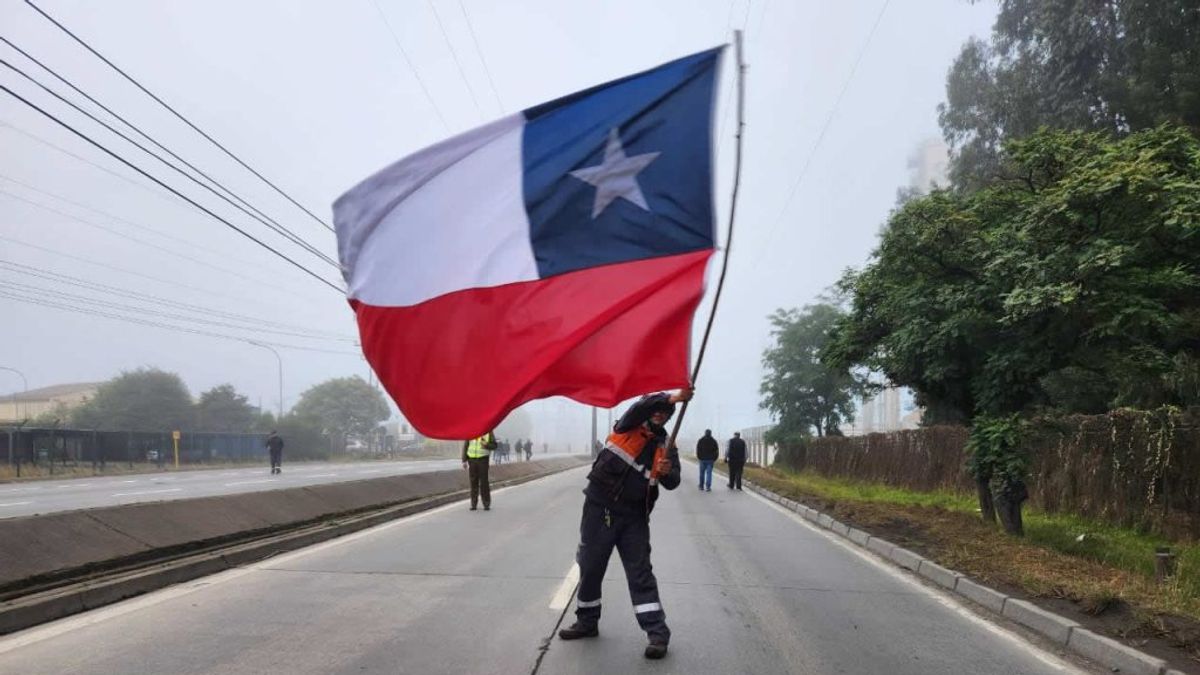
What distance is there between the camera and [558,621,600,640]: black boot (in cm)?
629

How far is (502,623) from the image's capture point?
6781mm

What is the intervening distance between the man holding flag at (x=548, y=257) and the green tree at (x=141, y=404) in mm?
71280

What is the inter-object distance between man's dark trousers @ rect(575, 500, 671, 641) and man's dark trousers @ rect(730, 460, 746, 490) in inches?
823

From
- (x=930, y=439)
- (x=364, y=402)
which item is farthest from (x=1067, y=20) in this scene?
(x=364, y=402)

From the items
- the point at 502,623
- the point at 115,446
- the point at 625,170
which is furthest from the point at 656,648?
the point at 115,446

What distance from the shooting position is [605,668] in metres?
5.60

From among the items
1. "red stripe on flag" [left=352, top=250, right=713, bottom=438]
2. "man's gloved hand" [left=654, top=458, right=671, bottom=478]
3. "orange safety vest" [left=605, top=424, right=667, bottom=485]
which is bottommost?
"man's gloved hand" [left=654, top=458, right=671, bottom=478]

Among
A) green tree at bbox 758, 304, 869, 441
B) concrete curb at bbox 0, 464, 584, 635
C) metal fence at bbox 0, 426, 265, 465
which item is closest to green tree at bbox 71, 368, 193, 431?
metal fence at bbox 0, 426, 265, 465

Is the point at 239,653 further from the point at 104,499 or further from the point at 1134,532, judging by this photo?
the point at 104,499

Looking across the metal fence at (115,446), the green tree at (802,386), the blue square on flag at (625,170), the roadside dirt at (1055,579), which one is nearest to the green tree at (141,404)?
the metal fence at (115,446)

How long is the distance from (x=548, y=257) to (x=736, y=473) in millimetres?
22099

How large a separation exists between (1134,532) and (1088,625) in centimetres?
664

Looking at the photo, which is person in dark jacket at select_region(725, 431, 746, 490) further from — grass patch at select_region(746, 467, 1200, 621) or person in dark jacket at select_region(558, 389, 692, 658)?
person in dark jacket at select_region(558, 389, 692, 658)

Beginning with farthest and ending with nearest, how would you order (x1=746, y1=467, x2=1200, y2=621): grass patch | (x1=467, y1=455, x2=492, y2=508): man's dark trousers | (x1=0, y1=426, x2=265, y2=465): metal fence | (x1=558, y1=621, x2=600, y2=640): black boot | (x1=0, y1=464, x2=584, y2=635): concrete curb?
(x1=0, y1=426, x2=265, y2=465): metal fence, (x1=467, y1=455, x2=492, y2=508): man's dark trousers, (x1=746, y1=467, x2=1200, y2=621): grass patch, (x1=0, y1=464, x2=584, y2=635): concrete curb, (x1=558, y1=621, x2=600, y2=640): black boot
